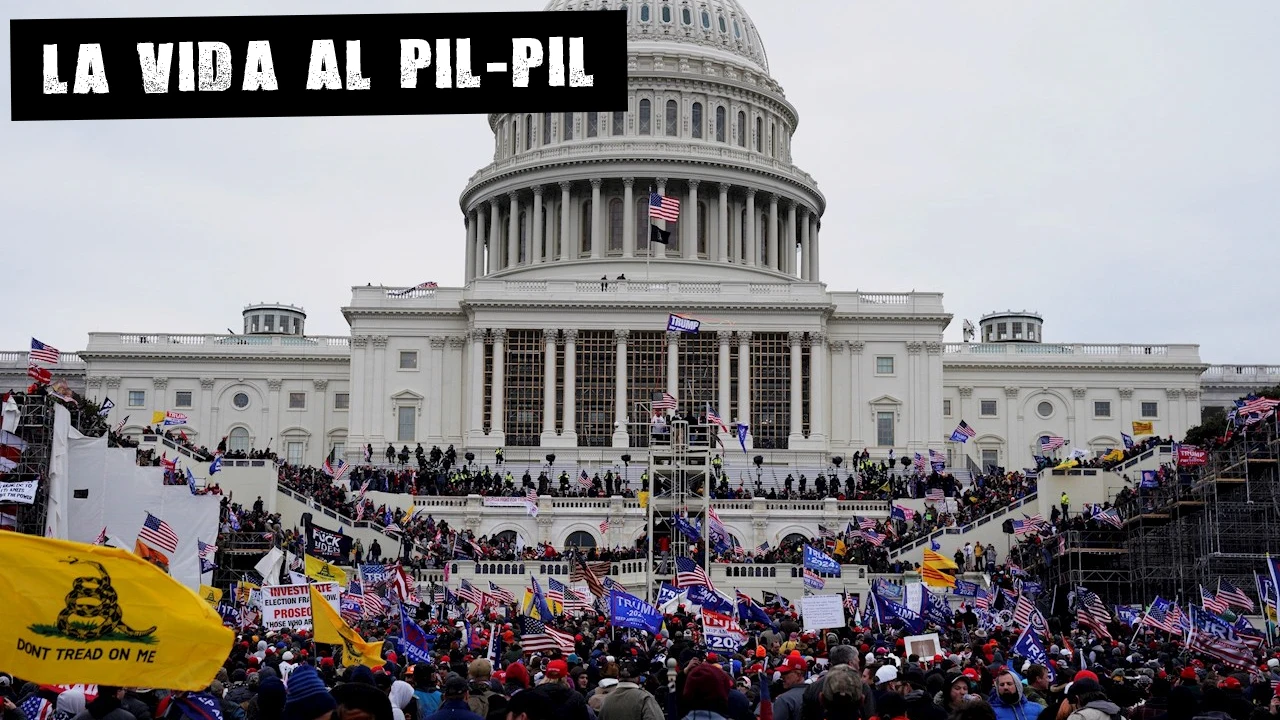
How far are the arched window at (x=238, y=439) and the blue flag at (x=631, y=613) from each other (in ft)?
259

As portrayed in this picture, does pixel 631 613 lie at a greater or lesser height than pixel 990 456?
lesser

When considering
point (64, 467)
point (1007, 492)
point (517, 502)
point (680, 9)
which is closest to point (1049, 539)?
point (1007, 492)

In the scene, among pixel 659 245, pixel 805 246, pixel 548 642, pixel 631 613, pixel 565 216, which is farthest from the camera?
pixel 805 246

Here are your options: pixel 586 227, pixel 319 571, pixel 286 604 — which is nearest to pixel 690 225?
pixel 586 227

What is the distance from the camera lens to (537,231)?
11338 cm

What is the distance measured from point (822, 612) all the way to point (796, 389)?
64.5 m

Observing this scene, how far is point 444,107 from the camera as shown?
11.5m

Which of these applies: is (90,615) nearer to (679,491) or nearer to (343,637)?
(343,637)

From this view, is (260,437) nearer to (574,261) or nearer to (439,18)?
(574,261)

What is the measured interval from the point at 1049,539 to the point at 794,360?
34.8m

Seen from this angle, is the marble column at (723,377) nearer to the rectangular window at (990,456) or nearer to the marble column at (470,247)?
the rectangular window at (990,456)

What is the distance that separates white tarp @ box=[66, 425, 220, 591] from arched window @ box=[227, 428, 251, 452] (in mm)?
46942

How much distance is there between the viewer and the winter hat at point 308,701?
38.2ft

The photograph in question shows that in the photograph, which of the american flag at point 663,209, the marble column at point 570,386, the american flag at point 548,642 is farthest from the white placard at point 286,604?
the american flag at point 663,209
